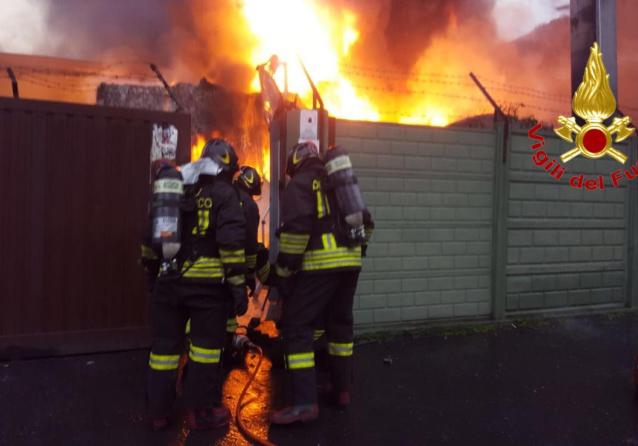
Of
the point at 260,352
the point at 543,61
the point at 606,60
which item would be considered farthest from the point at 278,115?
the point at 543,61

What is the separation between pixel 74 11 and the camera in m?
10.4

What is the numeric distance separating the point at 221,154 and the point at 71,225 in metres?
2.29

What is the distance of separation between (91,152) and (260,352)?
2.61 metres

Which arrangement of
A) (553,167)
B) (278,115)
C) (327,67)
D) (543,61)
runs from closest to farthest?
1. (278,115)
2. (553,167)
3. (327,67)
4. (543,61)

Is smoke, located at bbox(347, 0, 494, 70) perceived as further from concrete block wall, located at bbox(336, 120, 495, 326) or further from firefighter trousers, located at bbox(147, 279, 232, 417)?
firefighter trousers, located at bbox(147, 279, 232, 417)

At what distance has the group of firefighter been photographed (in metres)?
3.27

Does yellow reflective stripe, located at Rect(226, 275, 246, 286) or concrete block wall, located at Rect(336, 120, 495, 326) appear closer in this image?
yellow reflective stripe, located at Rect(226, 275, 246, 286)

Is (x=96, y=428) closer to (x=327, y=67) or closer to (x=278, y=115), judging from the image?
(x=278, y=115)

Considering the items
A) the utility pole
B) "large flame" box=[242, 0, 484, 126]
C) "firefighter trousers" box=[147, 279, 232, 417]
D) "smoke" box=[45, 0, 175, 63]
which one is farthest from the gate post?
"smoke" box=[45, 0, 175, 63]

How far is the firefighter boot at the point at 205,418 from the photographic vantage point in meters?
3.31

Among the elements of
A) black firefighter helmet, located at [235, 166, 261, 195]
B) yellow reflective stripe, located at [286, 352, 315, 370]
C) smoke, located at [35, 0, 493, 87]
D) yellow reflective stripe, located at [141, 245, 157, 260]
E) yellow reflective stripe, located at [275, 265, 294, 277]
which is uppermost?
smoke, located at [35, 0, 493, 87]

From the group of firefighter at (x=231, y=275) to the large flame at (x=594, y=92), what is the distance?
5279 millimetres

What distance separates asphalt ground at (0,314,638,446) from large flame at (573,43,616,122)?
3.47 m

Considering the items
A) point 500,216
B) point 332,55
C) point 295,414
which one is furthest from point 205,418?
point 332,55
